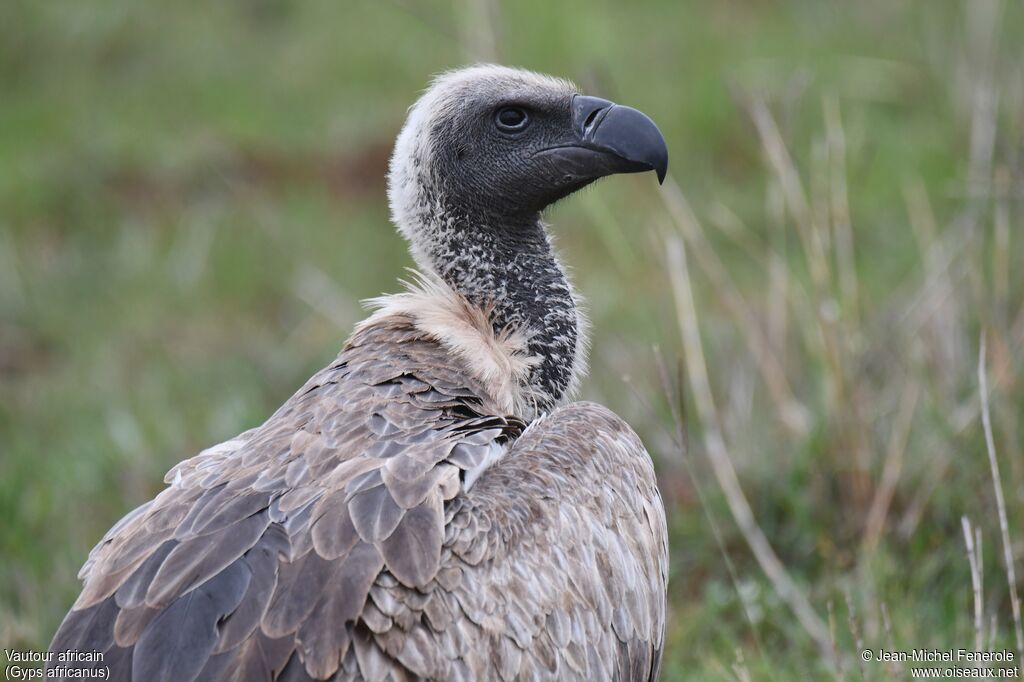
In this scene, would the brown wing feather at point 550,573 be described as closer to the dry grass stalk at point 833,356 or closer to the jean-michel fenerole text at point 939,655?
the jean-michel fenerole text at point 939,655

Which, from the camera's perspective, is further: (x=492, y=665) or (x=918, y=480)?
(x=918, y=480)

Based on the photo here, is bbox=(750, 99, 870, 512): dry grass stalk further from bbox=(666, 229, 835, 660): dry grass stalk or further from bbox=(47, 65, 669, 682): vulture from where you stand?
bbox=(47, 65, 669, 682): vulture

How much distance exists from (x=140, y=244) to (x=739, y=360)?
4064 millimetres

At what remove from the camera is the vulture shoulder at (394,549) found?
9.97 ft

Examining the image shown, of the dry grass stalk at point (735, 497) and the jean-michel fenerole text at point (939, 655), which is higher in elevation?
the dry grass stalk at point (735, 497)

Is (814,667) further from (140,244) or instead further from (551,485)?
(140,244)

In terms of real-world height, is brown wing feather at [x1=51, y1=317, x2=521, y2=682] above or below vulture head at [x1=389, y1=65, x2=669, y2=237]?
below

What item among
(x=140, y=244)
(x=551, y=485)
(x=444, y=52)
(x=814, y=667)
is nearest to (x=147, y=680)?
(x=551, y=485)

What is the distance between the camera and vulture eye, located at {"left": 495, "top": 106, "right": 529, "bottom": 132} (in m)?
4.41

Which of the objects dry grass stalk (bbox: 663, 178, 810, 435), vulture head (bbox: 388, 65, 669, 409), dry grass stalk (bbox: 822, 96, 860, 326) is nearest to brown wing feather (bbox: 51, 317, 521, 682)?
vulture head (bbox: 388, 65, 669, 409)

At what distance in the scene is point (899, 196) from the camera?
8836 mm

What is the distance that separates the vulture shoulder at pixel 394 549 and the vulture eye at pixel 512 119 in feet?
2.77
